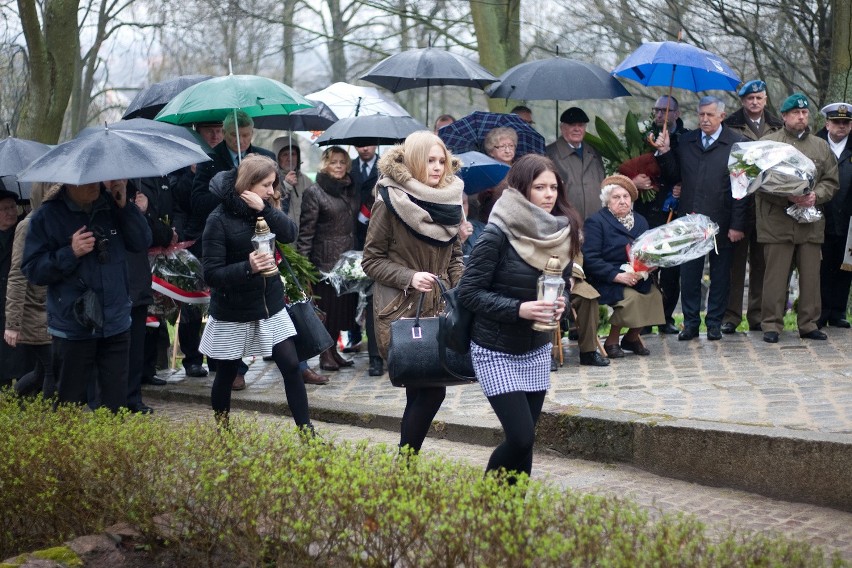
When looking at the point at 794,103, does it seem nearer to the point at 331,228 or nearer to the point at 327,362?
the point at 331,228

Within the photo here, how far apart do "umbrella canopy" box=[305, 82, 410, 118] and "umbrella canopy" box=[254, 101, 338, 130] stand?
7.5 inches

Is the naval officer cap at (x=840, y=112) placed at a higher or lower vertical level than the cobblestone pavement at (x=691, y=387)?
higher

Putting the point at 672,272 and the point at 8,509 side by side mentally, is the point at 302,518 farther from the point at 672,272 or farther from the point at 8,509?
the point at 672,272

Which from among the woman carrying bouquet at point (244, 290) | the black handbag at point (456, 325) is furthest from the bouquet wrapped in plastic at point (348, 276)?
the black handbag at point (456, 325)

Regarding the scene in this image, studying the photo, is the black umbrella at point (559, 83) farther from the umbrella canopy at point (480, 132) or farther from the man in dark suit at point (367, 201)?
the man in dark suit at point (367, 201)

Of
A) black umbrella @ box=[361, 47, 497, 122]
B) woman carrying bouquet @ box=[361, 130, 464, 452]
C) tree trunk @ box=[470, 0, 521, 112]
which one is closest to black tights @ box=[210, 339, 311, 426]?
woman carrying bouquet @ box=[361, 130, 464, 452]

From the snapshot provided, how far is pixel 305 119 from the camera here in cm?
1224

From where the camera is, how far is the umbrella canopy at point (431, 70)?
11.6 m

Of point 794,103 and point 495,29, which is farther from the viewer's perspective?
point 495,29

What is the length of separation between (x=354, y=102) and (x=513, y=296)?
24.2 ft

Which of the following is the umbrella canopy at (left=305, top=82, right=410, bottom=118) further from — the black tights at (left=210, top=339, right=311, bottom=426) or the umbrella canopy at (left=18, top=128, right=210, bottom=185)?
the black tights at (left=210, top=339, right=311, bottom=426)

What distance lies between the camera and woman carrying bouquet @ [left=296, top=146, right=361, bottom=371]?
10.4m

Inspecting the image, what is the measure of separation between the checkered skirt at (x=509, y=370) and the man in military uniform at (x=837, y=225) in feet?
20.4

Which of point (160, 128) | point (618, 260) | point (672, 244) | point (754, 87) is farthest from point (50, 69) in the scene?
point (754, 87)
